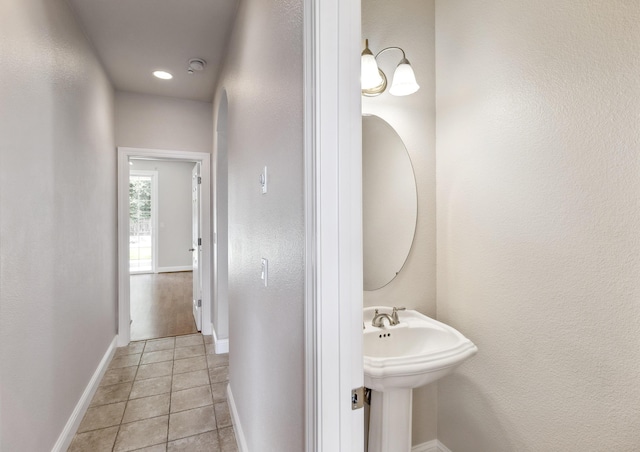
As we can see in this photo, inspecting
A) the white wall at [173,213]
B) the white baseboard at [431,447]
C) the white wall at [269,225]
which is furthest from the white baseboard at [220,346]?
the white wall at [173,213]

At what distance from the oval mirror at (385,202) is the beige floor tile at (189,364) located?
205 centimetres

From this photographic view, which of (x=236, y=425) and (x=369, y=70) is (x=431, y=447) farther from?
(x=369, y=70)

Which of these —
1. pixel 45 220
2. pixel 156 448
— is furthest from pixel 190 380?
pixel 45 220

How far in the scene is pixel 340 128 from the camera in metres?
0.73

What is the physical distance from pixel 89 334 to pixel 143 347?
97 cm

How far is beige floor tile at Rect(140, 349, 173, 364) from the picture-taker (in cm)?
289

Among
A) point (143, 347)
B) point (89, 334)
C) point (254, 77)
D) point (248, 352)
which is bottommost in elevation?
point (143, 347)

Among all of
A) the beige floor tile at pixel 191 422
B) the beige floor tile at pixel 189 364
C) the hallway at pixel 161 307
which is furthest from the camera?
the hallway at pixel 161 307

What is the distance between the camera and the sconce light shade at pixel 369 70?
1429 millimetres

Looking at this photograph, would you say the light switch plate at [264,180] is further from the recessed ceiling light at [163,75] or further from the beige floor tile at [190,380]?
the recessed ceiling light at [163,75]

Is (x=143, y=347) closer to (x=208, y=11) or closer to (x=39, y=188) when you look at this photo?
(x=39, y=188)

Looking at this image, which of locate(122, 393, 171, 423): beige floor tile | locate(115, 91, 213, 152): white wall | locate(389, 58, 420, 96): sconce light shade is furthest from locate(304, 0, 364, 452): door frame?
locate(115, 91, 213, 152): white wall

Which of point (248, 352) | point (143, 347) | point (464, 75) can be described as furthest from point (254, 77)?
point (143, 347)

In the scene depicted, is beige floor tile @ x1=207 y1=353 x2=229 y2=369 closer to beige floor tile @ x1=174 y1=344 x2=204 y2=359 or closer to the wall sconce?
beige floor tile @ x1=174 y1=344 x2=204 y2=359
